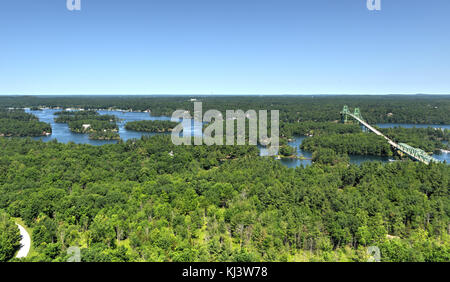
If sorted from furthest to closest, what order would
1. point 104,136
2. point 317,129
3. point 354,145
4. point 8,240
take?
point 317,129 → point 104,136 → point 354,145 → point 8,240

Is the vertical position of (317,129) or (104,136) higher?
(317,129)

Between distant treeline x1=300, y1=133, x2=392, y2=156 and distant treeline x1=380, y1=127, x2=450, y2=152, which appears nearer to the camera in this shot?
distant treeline x1=300, y1=133, x2=392, y2=156

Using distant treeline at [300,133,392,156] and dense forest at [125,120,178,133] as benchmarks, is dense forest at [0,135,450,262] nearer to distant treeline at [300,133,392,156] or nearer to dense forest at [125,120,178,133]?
distant treeline at [300,133,392,156]

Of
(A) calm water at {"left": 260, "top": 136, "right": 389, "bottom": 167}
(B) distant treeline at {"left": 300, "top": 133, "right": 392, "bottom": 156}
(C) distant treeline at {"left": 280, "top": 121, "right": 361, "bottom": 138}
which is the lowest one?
(A) calm water at {"left": 260, "top": 136, "right": 389, "bottom": 167}

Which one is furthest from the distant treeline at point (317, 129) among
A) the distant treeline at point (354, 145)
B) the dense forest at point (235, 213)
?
the dense forest at point (235, 213)

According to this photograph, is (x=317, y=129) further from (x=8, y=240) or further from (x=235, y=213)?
(x=8, y=240)

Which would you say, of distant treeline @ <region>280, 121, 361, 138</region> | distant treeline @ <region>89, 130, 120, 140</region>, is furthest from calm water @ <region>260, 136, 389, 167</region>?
distant treeline @ <region>89, 130, 120, 140</region>

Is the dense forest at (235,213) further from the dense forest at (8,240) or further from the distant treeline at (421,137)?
the distant treeline at (421,137)

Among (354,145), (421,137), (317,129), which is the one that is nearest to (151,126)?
(317,129)
